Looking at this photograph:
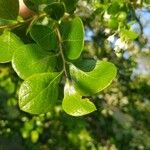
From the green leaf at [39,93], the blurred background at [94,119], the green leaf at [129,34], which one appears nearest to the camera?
the green leaf at [39,93]

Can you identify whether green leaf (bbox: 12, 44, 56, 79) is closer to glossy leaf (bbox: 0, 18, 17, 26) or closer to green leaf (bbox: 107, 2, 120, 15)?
glossy leaf (bbox: 0, 18, 17, 26)

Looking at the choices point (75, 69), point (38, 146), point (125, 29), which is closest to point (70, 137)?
point (38, 146)

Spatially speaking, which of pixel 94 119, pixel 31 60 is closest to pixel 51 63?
pixel 31 60

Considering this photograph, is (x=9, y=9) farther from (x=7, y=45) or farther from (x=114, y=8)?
(x=114, y=8)

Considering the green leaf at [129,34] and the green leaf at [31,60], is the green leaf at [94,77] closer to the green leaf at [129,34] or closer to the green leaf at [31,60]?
the green leaf at [31,60]

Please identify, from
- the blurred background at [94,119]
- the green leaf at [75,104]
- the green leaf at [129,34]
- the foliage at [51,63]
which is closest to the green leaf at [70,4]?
the foliage at [51,63]
